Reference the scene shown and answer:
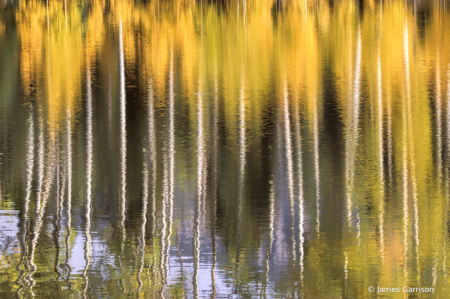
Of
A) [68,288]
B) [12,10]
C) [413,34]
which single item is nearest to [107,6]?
[12,10]

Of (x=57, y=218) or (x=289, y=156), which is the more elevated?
(x=289, y=156)

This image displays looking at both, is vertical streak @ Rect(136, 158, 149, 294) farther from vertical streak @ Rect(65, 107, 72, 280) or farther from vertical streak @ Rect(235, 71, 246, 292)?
vertical streak @ Rect(235, 71, 246, 292)

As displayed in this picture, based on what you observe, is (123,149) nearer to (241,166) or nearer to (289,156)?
(241,166)

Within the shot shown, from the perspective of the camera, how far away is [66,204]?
9.75 meters

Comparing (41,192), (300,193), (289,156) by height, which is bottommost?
(300,193)

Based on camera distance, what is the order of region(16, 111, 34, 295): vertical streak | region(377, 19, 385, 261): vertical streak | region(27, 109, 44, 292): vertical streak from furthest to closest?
region(377, 19, 385, 261): vertical streak → region(16, 111, 34, 295): vertical streak → region(27, 109, 44, 292): vertical streak

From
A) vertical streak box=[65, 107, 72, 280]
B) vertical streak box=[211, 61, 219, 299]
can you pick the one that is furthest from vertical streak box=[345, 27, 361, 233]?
vertical streak box=[65, 107, 72, 280]

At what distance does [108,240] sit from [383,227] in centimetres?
344

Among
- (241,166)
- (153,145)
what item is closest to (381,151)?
(241,166)

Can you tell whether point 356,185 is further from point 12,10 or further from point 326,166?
point 12,10

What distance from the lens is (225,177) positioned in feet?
36.3

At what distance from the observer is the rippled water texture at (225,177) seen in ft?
24.6

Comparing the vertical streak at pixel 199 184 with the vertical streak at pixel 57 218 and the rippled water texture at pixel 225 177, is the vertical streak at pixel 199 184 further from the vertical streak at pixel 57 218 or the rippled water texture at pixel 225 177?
the vertical streak at pixel 57 218

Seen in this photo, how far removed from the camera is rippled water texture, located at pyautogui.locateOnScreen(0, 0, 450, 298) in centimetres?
750
